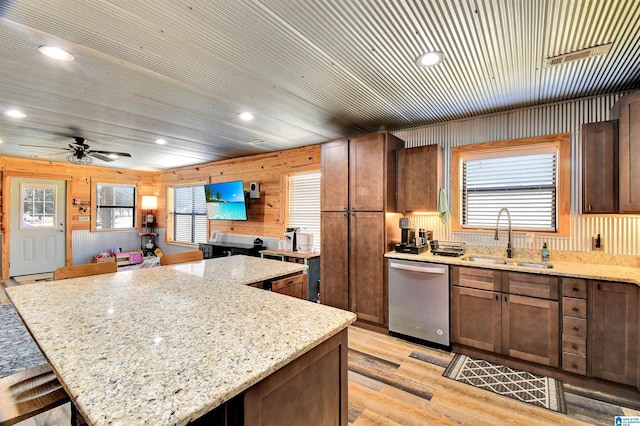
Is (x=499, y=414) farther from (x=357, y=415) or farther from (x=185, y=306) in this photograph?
(x=185, y=306)

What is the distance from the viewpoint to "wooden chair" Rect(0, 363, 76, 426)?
1179 mm

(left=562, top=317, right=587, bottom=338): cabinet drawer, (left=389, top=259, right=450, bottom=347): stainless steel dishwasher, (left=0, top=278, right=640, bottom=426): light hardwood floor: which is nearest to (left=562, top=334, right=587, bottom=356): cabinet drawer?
(left=562, top=317, right=587, bottom=338): cabinet drawer

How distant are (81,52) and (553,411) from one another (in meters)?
4.23

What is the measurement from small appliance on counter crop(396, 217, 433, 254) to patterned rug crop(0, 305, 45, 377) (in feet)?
12.8

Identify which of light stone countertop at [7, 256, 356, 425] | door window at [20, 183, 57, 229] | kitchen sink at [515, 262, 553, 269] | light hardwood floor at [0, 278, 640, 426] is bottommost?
light hardwood floor at [0, 278, 640, 426]

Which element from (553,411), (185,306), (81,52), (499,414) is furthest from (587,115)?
(81,52)

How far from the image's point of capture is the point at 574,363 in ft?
7.98

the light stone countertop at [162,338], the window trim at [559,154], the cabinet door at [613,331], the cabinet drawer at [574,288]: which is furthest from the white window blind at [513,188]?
the light stone countertop at [162,338]

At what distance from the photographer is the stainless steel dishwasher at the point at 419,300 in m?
3.02

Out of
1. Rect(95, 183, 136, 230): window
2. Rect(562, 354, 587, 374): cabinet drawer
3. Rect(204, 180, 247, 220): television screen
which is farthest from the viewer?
Rect(95, 183, 136, 230): window

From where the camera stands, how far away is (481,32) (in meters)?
1.88

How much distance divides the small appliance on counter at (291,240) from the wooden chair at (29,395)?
134 inches

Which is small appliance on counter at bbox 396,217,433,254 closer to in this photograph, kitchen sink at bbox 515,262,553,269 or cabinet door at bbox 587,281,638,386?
kitchen sink at bbox 515,262,553,269

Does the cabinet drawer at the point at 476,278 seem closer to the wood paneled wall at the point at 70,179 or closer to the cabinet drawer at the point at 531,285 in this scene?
the cabinet drawer at the point at 531,285
